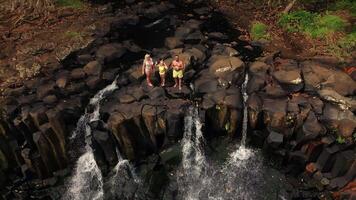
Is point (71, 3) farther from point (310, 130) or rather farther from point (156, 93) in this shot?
point (310, 130)

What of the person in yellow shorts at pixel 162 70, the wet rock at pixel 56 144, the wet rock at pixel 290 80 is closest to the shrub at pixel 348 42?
the wet rock at pixel 290 80

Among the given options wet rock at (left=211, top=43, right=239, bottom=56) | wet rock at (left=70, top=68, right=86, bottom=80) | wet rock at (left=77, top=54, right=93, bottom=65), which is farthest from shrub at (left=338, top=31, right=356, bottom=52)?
wet rock at (left=70, top=68, right=86, bottom=80)

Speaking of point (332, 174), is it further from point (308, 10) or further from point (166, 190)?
point (308, 10)

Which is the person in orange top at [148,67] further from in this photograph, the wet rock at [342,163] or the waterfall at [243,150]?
the wet rock at [342,163]

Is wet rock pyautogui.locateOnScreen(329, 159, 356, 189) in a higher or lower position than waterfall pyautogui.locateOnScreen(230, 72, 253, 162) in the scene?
lower

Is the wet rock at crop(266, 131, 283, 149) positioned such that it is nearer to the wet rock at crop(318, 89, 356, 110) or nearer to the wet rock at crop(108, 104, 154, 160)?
the wet rock at crop(318, 89, 356, 110)

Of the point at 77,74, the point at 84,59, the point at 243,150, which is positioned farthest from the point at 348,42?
the point at 77,74

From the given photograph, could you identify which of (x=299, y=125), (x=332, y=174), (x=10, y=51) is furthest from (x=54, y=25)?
(x=332, y=174)
